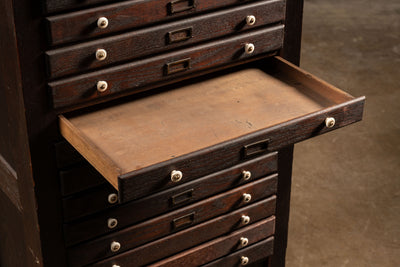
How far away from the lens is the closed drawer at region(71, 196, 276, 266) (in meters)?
2.95

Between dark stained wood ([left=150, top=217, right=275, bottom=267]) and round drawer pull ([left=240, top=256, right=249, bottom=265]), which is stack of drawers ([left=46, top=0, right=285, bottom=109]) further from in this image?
round drawer pull ([left=240, top=256, right=249, bottom=265])

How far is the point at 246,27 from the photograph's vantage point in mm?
2793

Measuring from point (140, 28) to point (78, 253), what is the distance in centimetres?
90

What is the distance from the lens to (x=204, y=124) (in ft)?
8.45

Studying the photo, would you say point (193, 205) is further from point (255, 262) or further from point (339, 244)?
point (339, 244)

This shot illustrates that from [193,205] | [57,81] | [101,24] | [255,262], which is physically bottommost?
[255,262]

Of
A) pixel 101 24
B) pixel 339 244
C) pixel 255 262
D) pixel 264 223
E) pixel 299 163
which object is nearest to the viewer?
pixel 101 24

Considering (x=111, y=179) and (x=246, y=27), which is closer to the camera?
(x=111, y=179)

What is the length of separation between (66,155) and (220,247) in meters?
0.94

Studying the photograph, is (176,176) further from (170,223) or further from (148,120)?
(170,223)

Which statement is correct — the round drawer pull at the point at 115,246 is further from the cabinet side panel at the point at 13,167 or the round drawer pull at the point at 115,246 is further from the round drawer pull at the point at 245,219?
the round drawer pull at the point at 245,219

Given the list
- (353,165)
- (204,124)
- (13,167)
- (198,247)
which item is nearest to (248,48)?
(204,124)

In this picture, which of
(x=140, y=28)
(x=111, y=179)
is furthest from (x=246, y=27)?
(x=111, y=179)

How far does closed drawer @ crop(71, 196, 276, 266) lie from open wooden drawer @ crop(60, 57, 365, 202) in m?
0.59
